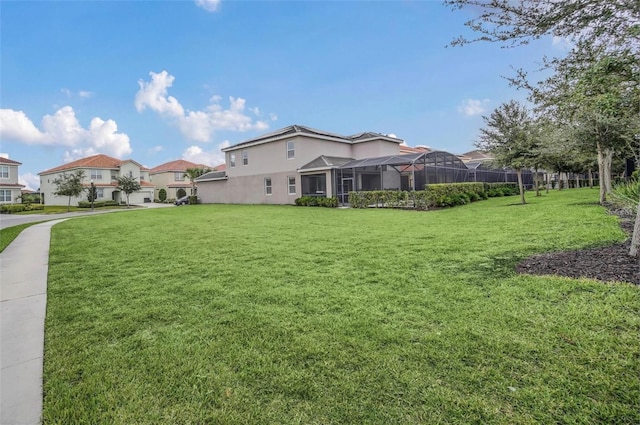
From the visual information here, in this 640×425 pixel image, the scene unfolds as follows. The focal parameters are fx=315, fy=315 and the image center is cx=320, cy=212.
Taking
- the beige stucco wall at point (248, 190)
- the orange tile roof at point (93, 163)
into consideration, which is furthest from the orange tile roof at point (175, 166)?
the beige stucco wall at point (248, 190)

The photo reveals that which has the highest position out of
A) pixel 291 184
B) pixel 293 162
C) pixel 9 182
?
pixel 9 182

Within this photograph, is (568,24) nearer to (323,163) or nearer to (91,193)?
(323,163)

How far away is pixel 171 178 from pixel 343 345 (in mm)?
62796

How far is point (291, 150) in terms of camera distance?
26344mm

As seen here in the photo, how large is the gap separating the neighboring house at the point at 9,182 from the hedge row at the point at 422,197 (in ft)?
165

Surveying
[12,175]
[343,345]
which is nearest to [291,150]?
[343,345]

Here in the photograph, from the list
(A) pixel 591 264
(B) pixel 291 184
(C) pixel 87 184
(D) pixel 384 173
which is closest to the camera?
(A) pixel 591 264

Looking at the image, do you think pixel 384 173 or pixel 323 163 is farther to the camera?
pixel 384 173

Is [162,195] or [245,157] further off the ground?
[245,157]

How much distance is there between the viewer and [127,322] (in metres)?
3.85

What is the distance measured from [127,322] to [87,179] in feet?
182

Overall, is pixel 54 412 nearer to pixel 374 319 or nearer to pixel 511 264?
pixel 374 319

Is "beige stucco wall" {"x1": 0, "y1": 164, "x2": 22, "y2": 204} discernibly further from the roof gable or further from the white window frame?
the white window frame

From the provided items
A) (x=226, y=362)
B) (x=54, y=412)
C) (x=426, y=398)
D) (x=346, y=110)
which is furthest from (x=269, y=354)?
(x=346, y=110)
